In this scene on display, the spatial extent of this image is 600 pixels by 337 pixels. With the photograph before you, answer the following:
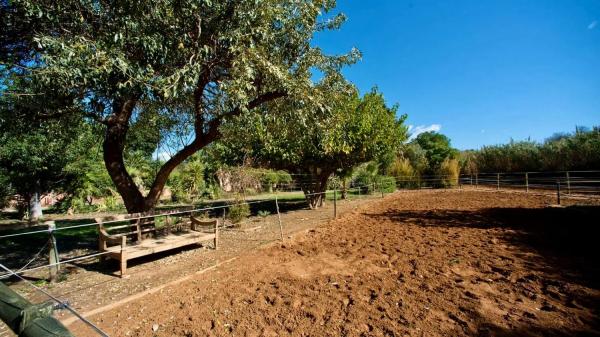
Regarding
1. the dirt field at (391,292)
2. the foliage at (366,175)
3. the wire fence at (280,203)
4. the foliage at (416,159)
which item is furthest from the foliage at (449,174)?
the dirt field at (391,292)

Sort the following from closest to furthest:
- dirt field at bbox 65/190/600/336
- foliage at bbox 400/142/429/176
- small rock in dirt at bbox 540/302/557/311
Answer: dirt field at bbox 65/190/600/336 < small rock in dirt at bbox 540/302/557/311 < foliage at bbox 400/142/429/176

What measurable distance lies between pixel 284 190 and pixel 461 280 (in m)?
26.1

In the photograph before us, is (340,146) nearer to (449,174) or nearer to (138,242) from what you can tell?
(138,242)

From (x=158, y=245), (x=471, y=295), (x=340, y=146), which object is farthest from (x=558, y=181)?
(x=158, y=245)

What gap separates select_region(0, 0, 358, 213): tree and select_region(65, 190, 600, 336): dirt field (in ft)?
9.26

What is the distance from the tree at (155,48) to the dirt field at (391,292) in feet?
9.26

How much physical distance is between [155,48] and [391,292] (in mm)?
4666

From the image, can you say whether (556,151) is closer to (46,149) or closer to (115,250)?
(115,250)

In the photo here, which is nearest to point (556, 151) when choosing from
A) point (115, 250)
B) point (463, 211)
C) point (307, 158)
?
point (463, 211)

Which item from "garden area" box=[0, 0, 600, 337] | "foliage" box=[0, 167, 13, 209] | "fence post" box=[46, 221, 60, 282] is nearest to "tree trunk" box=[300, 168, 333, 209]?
"garden area" box=[0, 0, 600, 337]

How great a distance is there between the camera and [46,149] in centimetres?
1359

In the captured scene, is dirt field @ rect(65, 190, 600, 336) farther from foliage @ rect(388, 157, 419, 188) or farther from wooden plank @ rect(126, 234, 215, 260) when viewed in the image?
foliage @ rect(388, 157, 419, 188)

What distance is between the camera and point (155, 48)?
4.43 metres

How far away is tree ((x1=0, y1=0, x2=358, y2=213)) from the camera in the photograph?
4.16m
